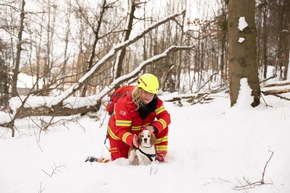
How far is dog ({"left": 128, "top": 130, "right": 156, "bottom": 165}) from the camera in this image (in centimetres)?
359

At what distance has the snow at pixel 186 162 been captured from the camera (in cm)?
267

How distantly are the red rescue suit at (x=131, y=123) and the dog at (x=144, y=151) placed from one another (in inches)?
5.8

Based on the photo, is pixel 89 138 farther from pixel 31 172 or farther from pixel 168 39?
pixel 168 39

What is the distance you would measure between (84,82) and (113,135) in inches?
165

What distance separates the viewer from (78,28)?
2295 centimetres

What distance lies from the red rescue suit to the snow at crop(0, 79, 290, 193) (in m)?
0.30

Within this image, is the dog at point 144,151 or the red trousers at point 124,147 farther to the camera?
the red trousers at point 124,147

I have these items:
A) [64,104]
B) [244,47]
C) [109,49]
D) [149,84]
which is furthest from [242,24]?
[109,49]

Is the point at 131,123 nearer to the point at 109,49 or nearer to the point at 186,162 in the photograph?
the point at 186,162

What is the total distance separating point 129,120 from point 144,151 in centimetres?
48

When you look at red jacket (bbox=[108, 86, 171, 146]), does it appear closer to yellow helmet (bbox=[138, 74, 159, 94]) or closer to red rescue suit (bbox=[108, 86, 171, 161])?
red rescue suit (bbox=[108, 86, 171, 161])

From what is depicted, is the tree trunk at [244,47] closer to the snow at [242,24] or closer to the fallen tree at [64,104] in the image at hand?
the snow at [242,24]

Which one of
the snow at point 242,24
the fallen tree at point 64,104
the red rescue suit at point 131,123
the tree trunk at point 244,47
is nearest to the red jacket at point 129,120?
the red rescue suit at point 131,123

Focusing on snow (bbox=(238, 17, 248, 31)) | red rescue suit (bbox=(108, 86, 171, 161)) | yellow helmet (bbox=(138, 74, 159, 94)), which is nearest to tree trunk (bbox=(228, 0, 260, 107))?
snow (bbox=(238, 17, 248, 31))
